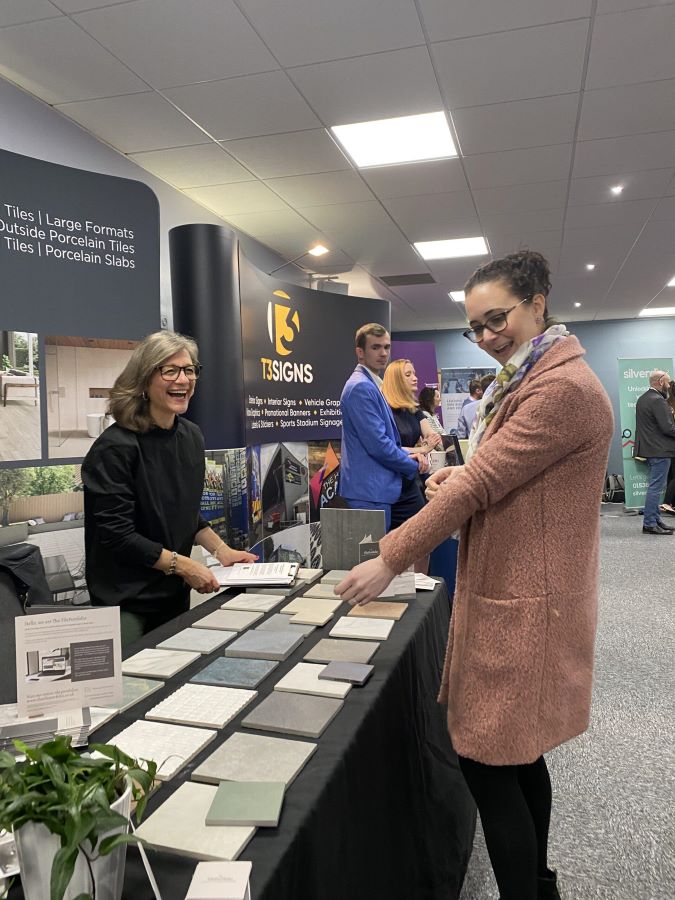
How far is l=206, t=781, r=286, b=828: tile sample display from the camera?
0.77 m

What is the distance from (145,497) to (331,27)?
2013mm

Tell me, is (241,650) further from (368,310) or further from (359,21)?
(368,310)

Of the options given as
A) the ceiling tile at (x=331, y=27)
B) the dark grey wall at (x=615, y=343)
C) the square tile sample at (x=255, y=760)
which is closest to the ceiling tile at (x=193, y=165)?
the ceiling tile at (x=331, y=27)

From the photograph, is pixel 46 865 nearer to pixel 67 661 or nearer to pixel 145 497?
pixel 67 661

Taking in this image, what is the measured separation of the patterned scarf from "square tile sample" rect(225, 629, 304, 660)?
0.61 m

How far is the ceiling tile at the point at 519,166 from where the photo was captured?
12.3ft

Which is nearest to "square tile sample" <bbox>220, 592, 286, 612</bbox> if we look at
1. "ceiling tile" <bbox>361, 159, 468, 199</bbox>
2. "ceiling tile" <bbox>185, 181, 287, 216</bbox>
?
"ceiling tile" <bbox>361, 159, 468, 199</bbox>

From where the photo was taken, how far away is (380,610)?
5.31ft

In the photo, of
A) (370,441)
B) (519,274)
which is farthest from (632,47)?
(519,274)

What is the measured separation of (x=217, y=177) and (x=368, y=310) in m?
1.43

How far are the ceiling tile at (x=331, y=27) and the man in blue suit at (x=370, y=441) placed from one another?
1.16m

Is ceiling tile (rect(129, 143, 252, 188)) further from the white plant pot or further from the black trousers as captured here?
the white plant pot

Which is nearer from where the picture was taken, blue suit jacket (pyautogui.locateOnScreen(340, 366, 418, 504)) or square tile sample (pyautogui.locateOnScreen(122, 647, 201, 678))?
square tile sample (pyautogui.locateOnScreen(122, 647, 201, 678))

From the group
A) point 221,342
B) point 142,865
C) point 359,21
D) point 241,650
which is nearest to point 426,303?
point 221,342
